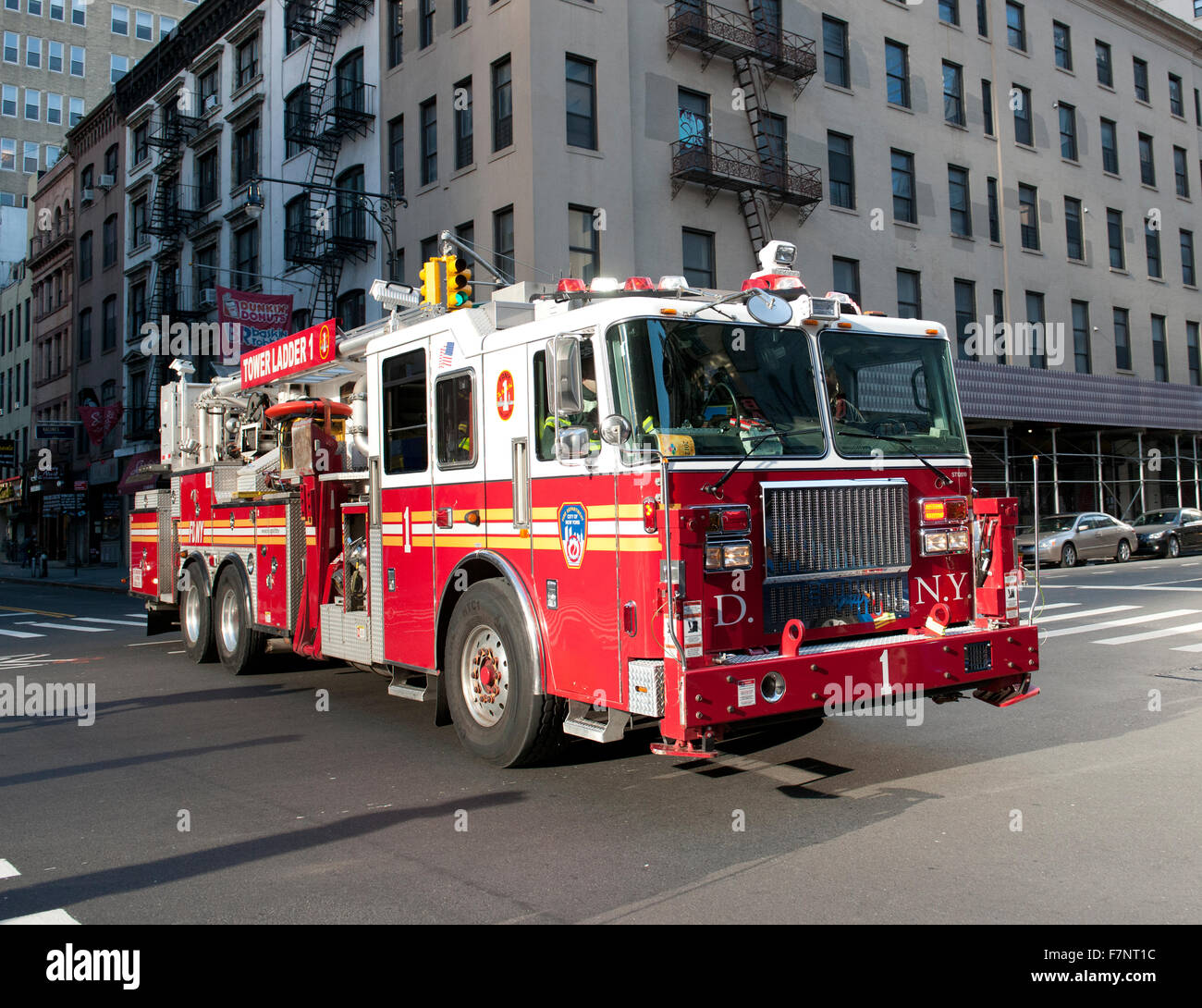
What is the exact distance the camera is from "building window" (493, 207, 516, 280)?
23203 millimetres

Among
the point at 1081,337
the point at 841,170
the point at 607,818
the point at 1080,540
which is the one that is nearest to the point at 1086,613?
the point at 607,818

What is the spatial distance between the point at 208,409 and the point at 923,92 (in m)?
25.4

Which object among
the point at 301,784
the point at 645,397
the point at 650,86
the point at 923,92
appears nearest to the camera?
the point at 645,397

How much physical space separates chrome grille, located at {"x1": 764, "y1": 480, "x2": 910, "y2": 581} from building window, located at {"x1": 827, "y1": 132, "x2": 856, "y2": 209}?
23205 millimetres

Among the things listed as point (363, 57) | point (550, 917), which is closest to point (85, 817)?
point (550, 917)

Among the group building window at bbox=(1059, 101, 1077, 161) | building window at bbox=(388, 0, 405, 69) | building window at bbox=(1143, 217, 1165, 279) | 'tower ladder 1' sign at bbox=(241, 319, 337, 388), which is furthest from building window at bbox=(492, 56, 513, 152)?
building window at bbox=(1143, 217, 1165, 279)

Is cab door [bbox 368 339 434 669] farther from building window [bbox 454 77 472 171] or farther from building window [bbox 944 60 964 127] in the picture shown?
building window [bbox 944 60 964 127]

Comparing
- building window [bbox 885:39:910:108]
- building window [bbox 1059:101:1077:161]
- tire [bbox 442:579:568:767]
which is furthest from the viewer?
building window [bbox 1059:101:1077:161]

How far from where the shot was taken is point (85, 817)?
630 cm

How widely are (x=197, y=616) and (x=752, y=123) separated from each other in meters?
19.8

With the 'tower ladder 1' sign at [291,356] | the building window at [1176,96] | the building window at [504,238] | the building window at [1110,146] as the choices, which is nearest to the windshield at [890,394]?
the 'tower ladder 1' sign at [291,356]

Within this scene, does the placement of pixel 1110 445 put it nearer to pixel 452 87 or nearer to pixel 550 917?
pixel 452 87

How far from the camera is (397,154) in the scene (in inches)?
1063

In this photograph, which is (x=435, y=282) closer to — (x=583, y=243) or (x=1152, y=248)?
(x=583, y=243)
